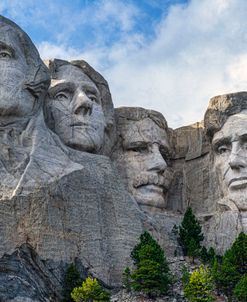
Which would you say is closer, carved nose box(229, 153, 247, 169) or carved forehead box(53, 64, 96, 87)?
carved forehead box(53, 64, 96, 87)

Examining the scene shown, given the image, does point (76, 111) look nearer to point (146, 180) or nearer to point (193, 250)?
point (146, 180)

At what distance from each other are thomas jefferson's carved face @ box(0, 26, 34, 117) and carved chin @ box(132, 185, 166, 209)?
3.58m

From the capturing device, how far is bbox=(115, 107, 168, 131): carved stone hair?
23844 millimetres

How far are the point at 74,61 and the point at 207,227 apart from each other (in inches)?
187

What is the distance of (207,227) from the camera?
73.5ft

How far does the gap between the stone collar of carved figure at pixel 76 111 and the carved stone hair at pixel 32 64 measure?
109 centimetres

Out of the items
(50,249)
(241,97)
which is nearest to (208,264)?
(50,249)

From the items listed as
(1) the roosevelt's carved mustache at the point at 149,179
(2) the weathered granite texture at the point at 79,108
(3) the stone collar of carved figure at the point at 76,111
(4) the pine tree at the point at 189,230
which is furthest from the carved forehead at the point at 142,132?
(4) the pine tree at the point at 189,230

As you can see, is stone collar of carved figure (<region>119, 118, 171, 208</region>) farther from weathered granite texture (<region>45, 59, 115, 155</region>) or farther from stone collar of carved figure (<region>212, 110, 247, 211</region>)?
stone collar of carved figure (<region>212, 110, 247, 211</region>)

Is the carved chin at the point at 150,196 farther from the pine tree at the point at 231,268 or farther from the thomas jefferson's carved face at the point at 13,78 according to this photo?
the pine tree at the point at 231,268

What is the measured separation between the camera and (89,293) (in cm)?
1766

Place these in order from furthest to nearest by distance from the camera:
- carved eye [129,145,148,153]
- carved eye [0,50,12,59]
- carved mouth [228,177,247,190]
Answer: carved eye [129,145,148,153], carved mouth [228,177,247,190], carved eye [0,50,12,59]

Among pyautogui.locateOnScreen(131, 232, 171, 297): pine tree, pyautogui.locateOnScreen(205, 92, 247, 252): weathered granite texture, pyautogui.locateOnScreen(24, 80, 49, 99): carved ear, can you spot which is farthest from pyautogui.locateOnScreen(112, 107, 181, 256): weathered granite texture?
pyautogui.locateOnScreen(24, 80, 49, 99): carved ear

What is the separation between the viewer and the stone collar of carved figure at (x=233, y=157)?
22.4 m
